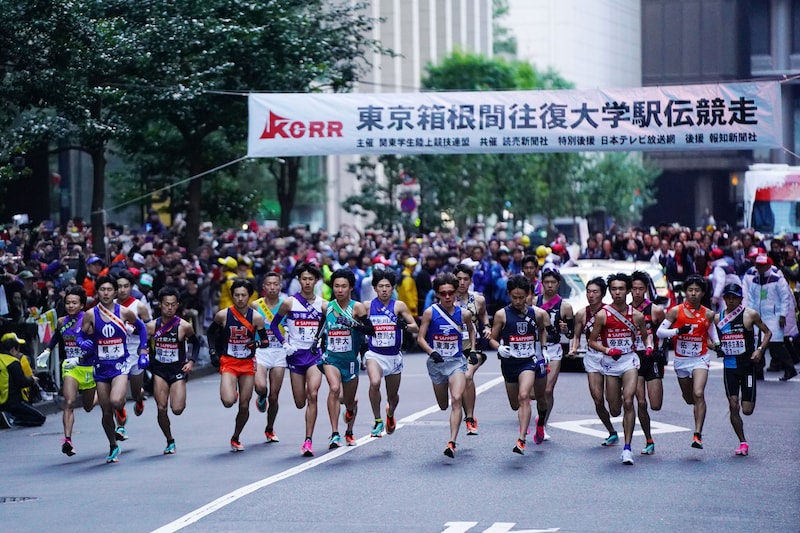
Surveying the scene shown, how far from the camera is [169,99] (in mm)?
25641

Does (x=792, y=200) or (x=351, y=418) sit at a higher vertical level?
(x=792, y=200)

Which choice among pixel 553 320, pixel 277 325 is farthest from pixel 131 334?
pixel 553 320

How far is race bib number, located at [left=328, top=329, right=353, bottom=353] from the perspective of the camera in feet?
50.1

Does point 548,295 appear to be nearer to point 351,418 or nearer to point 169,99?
point 351,418

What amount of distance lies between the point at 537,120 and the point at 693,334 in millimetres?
10931

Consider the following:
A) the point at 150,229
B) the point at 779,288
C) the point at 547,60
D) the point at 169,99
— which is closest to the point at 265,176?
the point at 150,229

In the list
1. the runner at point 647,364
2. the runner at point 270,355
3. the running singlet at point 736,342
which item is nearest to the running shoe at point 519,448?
the runner at point 647,364

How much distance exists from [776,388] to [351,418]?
28.1ft

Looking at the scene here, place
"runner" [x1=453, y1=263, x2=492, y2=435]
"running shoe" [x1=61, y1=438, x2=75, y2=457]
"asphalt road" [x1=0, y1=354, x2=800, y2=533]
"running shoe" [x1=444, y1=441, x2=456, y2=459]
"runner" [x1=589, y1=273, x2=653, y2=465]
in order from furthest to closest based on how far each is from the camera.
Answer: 1. "runner" [x1=453, y1=263, x2=492, y2=435]
2. "running shoe" [x1=61, y1=438, x2=75, y2=457]
3. "runner" [x1=589, y1=273, x2=653, y2=465]
4. "running shoe" [x1=444, y1=441, x2=456, y2=459]
5. "asphalt road" [x1=0, y1=354, x2=800, y2=533]

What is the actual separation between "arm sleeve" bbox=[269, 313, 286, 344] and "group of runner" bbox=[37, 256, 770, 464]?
1 centimetres

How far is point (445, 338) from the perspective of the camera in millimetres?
15227

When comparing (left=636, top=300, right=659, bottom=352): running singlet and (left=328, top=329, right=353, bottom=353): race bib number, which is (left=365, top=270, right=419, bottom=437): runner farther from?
(left=636, top=300, right=659, bottom=352): running singlet

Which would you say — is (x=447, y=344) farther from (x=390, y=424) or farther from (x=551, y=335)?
(x=390, y=424)

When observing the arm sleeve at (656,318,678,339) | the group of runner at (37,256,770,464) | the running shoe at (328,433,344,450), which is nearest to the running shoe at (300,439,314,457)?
the group of runner at (37,256,770,464)
